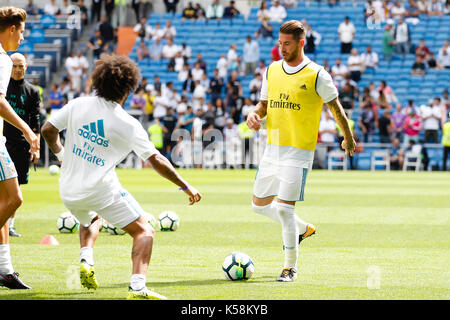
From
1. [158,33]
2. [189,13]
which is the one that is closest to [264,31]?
[189,13]

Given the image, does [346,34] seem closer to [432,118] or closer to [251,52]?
[251,52]

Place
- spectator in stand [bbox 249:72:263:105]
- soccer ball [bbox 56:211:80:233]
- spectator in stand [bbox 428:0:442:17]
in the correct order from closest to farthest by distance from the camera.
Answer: soccer ball [bbox 56:211:80:233] < spectator in stand [bbox 249:72:263:105] < spectator in stand [bbox 428:0:442:17]

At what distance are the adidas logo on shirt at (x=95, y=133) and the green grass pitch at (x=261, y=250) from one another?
1.29 meters

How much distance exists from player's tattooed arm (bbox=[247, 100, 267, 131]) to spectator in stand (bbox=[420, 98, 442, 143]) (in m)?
22.9

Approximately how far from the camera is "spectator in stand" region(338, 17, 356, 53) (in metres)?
33.8

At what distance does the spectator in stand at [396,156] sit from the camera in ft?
98.2

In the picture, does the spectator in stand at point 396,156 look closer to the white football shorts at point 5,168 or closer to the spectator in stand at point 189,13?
the spectator in stand at point 189,13

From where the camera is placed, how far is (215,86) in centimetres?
3253

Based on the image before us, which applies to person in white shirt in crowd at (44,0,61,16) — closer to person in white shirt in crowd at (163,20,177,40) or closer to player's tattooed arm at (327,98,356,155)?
person in white shirt in crowd at (163,20,177,40)

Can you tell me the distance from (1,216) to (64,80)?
89.8ft

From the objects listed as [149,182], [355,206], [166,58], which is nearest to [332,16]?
[166,58]

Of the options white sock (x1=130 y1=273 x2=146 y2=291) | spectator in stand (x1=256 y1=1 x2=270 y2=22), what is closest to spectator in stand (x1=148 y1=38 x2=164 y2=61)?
spectator in stand (x1=256 y1=1 x2=270 y2=22)

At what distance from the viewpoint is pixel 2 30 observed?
6754mm
